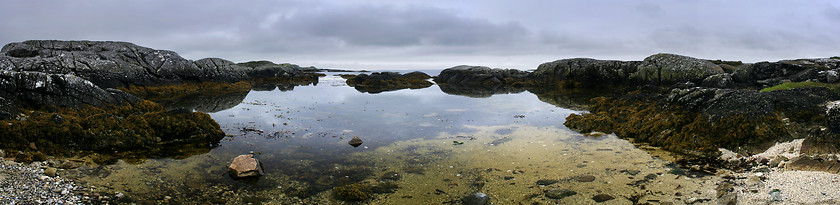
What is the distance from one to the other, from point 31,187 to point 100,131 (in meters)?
5.04

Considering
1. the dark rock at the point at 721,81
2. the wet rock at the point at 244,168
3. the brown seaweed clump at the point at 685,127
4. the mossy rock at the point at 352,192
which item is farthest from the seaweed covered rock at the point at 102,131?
the dark rock at the point at 721,81

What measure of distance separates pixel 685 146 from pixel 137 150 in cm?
1645

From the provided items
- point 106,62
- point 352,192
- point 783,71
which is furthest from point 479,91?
point 352,192

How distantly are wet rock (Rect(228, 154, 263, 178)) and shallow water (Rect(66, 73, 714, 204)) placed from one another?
22 centimetres

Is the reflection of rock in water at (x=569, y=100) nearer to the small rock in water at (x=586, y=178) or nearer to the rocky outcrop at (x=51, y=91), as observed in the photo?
the small rock in water at (x=586, y=178)

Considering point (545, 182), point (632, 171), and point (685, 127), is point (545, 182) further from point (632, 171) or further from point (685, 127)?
point (685, 127)

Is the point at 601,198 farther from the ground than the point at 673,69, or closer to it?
closer to it

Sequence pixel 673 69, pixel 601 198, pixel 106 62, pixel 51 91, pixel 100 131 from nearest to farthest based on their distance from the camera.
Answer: pixel 601 198 → pixel 100 131 → pixel 51 91 → pixel 106 62 → pixel 673 69

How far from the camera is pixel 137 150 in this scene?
10.9m

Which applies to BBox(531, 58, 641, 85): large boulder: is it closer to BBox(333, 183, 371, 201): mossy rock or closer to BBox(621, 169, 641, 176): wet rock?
BBox(621, 169, 641, 176): wet rock

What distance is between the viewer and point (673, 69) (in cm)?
3528

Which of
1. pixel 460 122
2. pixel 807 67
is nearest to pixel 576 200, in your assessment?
pixel 460 122

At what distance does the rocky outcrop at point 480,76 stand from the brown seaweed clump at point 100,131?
149 feet

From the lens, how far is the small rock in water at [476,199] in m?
7.38
